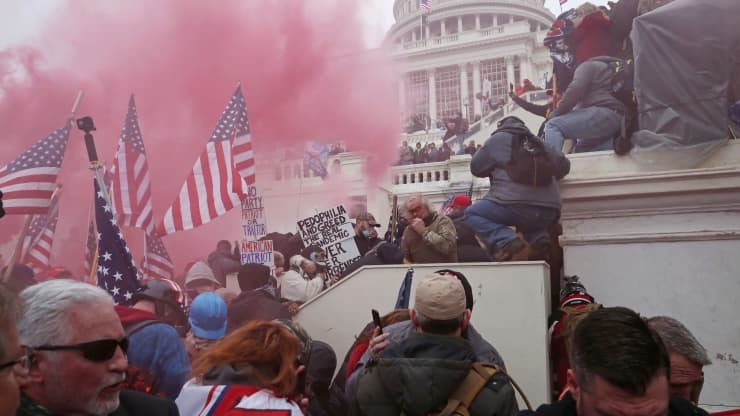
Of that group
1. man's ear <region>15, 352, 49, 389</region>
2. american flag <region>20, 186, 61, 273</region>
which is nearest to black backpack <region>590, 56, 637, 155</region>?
man's ear <region>15, 352, 49, 389</region>

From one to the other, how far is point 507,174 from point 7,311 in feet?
13.4

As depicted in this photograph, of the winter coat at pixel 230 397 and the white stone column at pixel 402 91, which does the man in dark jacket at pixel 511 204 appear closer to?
the winter coat at pixel 230 397

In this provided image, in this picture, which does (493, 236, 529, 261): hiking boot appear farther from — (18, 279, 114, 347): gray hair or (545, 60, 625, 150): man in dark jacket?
(18, 279, 114, 347): gray hair

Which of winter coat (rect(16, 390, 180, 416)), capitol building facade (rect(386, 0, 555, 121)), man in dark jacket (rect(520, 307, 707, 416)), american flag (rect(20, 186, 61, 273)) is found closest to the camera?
man in dark jacket (rect(520, 307, 707, 416))

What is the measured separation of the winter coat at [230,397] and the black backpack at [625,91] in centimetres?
412

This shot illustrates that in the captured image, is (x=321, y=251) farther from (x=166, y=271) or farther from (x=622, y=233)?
(x=622, y=233)

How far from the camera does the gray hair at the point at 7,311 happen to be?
1.05 meters

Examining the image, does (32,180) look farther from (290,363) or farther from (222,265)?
(290,363)

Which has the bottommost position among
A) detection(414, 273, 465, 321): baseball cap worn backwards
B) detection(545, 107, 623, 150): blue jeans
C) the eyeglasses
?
detection(414, 273, 465, 321): baseball cap worn backwards

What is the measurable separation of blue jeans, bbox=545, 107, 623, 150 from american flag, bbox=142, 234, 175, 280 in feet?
13.5

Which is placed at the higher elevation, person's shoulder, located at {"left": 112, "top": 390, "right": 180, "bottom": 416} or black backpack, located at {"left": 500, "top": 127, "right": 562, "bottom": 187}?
black backpack, located at {"left": 500, "top": 127, "right": 562, "bottom": 187}

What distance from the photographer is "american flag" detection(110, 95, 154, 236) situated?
6418mm

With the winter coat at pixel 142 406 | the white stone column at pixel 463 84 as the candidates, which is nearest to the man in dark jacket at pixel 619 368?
the winter coat at pixel 142 406

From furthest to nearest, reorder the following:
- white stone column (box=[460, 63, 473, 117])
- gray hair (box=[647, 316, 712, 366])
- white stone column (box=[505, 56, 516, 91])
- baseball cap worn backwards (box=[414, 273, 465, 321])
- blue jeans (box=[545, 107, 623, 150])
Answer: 1. white stone column (box=[460, 63, 473, 117])
2. white stone column (box=[505, 56, 516, 91])
3. blue jeans (box=[545, 107, 623, 150])
4. baseball cap worn backwards (box=[414, 273, 465, 321])
5. gray hair (box=[647, 316, 712, 366])
